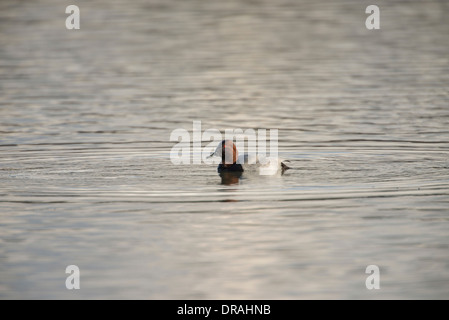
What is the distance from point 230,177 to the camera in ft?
48.6

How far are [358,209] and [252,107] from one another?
9913mm

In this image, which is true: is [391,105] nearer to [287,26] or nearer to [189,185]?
[189,185]

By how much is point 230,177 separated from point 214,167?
3.82 feet

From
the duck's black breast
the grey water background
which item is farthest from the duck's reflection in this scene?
the grey water background

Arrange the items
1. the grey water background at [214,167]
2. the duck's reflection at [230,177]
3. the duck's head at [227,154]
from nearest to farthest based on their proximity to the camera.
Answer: the grey water background at [214,167], the duck's reflection at [230,177], the duck's head at [227,154]

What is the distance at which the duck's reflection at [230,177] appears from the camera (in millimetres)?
14375

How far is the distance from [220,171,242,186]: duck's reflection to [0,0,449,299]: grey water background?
0.53 ft

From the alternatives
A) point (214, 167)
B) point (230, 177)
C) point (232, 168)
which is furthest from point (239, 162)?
point (214, 167)

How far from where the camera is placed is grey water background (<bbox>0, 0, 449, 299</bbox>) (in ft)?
32.5

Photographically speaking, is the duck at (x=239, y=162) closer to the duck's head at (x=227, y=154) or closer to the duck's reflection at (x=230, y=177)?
the duck's head at (x=227, y=154)

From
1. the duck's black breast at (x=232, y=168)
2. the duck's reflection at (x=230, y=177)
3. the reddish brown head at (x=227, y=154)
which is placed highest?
the reddish brown head at (x=227, y=154)

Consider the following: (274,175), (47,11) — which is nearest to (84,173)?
(274,175)

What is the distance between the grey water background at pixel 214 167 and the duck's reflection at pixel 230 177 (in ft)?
0.53

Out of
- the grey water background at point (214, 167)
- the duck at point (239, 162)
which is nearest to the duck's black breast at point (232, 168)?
the duck at point (239, 162)
